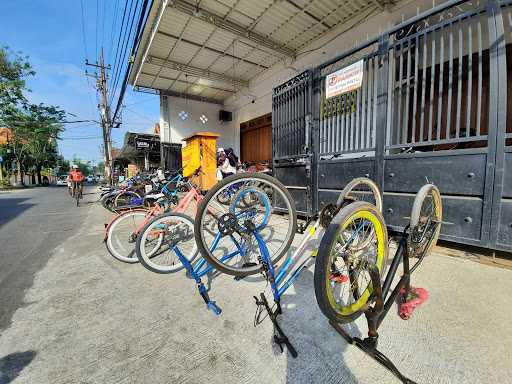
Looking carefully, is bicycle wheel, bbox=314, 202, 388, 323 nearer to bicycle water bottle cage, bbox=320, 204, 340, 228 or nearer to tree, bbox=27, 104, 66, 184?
bicycle water bottle cage, bbox=320, 204, 340, 228

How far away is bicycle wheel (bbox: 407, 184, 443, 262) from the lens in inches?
70.2

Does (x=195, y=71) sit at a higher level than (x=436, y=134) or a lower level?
higher

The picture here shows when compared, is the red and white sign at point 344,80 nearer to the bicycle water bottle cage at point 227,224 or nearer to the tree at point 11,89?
the bicycle water bottle cage at point 227,224

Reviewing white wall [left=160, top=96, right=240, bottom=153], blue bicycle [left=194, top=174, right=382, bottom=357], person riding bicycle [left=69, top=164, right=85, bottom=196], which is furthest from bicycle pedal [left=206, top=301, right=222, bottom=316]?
person riding bicycle [left=69, top=164, right=85, bottom=196]

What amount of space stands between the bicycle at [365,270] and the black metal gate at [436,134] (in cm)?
103

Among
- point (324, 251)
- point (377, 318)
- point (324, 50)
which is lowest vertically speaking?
point (377, 318)

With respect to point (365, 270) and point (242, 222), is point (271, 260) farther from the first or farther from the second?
point (365, 270)

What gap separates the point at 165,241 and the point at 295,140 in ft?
9.96

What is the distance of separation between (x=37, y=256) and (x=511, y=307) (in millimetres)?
5321

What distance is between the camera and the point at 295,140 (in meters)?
4.49

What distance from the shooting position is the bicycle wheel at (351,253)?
1171mm

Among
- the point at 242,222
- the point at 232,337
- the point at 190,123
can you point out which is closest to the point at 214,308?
the point at 232,337

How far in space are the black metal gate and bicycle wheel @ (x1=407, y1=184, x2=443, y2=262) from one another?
0.41 m

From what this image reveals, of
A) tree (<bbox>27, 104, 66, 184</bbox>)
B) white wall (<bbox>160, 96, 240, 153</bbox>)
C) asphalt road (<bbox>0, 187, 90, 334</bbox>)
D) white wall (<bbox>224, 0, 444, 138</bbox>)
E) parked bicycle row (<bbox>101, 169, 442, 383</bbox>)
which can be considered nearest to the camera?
parked bicycle row (<bbox>101, 169, 442, 383</bbox>)
